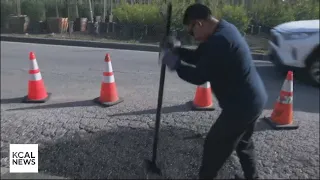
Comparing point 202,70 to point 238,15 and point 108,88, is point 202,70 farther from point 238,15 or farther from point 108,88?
point 238,15

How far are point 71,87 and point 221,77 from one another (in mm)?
4090

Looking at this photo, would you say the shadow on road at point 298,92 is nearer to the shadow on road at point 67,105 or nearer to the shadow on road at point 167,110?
the shadow on road at point 167,110

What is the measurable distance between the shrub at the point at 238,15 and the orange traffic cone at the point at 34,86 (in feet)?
10.1

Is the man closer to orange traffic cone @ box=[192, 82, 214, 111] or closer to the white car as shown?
orange traffic cone @ box=[192, 82, 214, 111]

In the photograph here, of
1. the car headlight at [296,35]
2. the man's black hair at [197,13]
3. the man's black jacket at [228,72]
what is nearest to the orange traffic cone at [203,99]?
the car headlight at [296,35]

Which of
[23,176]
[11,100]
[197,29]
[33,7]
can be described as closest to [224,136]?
[197,29]

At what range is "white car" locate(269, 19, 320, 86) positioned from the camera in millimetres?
5312

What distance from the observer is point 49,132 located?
12.5 feet

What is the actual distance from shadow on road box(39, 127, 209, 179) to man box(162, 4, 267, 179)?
0.65 meters

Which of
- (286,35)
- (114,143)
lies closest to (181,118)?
(114,143)

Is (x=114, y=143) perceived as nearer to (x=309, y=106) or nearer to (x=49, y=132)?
(x=49, y=132)

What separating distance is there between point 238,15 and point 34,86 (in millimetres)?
3797

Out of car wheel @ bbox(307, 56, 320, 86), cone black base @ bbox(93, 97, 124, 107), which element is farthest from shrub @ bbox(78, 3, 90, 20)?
car wheel @ bbox(307, 56, 320, 86)

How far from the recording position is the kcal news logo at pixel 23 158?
9.91 ft
